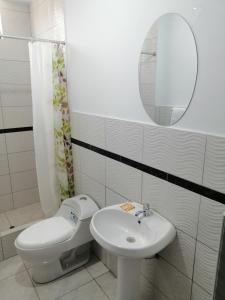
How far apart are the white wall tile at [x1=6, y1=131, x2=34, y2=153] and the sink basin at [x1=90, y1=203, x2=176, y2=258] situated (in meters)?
1.67

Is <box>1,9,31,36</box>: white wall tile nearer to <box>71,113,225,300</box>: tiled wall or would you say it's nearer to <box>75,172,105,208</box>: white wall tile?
<box>71,113,225,300</box>: tiled wall

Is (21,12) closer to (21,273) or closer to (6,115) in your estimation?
(6,115)

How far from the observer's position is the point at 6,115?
2.60 meters

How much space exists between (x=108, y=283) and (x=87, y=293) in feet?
0.61

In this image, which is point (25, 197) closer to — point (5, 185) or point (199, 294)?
point (5, 185)

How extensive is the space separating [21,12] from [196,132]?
2.43m

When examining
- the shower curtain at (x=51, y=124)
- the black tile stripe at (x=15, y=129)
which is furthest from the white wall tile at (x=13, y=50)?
the black tile stripe at (x=15, y=129)

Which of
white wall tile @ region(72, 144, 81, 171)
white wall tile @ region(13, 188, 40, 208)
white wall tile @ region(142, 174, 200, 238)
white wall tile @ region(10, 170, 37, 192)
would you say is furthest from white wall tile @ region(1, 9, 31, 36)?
white wall tile @ region(142, 174, 200, 238)

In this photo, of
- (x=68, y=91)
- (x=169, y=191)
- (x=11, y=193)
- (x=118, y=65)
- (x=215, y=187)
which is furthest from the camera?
(x=11, y=193)

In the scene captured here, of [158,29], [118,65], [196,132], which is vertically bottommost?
[196,132]

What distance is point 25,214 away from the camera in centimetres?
269

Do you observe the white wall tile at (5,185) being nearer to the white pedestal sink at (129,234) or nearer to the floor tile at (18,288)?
the floor tile at (18,288)

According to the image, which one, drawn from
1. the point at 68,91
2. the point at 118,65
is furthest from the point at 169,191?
the point at 68,91

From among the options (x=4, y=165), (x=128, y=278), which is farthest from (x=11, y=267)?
(x=128, y=278)
